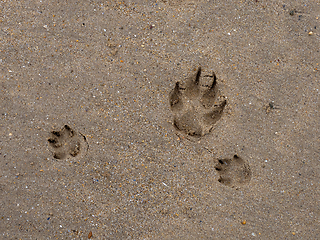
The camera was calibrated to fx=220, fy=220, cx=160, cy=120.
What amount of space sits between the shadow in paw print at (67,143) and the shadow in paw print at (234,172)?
1.61 metres

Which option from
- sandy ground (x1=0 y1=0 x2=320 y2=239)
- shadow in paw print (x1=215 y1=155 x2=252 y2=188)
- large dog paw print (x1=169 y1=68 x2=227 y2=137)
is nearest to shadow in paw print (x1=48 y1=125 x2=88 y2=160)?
sandy ground (x1=0 y1=0 x2=320 y2=239)

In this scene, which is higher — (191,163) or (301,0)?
(301,0)

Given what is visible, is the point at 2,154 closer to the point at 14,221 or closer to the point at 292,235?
the point at 14,221

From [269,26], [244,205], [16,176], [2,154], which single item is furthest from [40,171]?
[269,26]

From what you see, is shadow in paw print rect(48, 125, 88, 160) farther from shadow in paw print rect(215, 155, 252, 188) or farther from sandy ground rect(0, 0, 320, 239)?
shadow in paw print rect(215, 155, 252, 188)

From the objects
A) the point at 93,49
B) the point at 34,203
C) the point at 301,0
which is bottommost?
the point at 34,203

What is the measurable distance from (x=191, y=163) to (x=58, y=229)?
1706mm

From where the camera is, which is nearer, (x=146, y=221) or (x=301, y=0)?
(x=146, y=221)

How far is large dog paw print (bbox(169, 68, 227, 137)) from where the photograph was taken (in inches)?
104

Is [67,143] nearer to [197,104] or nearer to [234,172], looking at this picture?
[197,104]

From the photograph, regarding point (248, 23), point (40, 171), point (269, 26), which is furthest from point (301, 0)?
point (40, 171)

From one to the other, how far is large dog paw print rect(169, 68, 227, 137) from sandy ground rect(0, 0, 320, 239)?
34 mm

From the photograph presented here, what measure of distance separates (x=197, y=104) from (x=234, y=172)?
3.01ft

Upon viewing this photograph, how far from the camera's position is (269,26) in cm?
269
